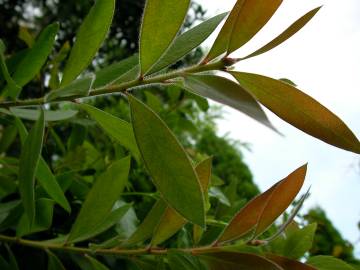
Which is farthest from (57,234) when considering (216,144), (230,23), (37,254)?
(216,144)

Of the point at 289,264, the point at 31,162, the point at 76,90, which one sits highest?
the point at 76,90

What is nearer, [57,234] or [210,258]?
[210,258]

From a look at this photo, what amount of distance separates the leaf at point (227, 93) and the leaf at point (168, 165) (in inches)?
2.6

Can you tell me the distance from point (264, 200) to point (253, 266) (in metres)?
0.11

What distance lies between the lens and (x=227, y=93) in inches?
21.5

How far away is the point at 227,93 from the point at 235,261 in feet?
0.92

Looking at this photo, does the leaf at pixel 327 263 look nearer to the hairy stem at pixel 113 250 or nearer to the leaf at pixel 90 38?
the hairy stem at pixel 113 250

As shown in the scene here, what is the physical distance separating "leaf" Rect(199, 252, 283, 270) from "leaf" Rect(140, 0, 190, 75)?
1.02 ft

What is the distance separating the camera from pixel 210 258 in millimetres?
730

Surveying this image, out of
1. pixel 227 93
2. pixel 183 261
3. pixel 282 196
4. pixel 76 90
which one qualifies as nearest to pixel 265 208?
pixel 282 196

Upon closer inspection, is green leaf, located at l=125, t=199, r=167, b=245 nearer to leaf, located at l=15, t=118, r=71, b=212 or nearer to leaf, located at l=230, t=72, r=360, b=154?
leaf, located at l=15, t=118, r=71, b=212

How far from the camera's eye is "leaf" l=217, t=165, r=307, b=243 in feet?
2.37

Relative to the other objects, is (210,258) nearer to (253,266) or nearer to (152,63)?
(253,266)

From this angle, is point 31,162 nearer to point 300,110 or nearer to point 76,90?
point 76,90
